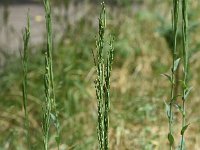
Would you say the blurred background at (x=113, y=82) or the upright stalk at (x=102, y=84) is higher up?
the upright stalk at (x=102, y=84)

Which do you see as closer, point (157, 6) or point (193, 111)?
point (193, 111)

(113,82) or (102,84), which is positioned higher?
(102,84)

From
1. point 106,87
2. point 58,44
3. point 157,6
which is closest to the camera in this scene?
point 106,87

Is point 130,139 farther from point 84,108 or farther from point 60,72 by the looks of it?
point 60,72

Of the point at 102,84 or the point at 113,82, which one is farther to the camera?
the point at 113,82

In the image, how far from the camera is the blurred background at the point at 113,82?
310 cm

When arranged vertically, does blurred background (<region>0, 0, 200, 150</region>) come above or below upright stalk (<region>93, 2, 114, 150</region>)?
below

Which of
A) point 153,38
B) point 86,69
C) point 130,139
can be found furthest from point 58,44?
point 130,139

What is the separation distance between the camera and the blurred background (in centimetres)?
310

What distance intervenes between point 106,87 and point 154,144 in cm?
150

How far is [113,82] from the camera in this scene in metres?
3.94

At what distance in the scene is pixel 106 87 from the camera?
1.29 m

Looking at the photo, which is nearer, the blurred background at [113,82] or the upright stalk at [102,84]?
the upright stalk at [102,84]

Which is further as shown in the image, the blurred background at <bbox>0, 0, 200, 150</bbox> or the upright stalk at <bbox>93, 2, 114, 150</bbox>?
the blurred background at <bbox>0, 0, 200, 150</bbox>
